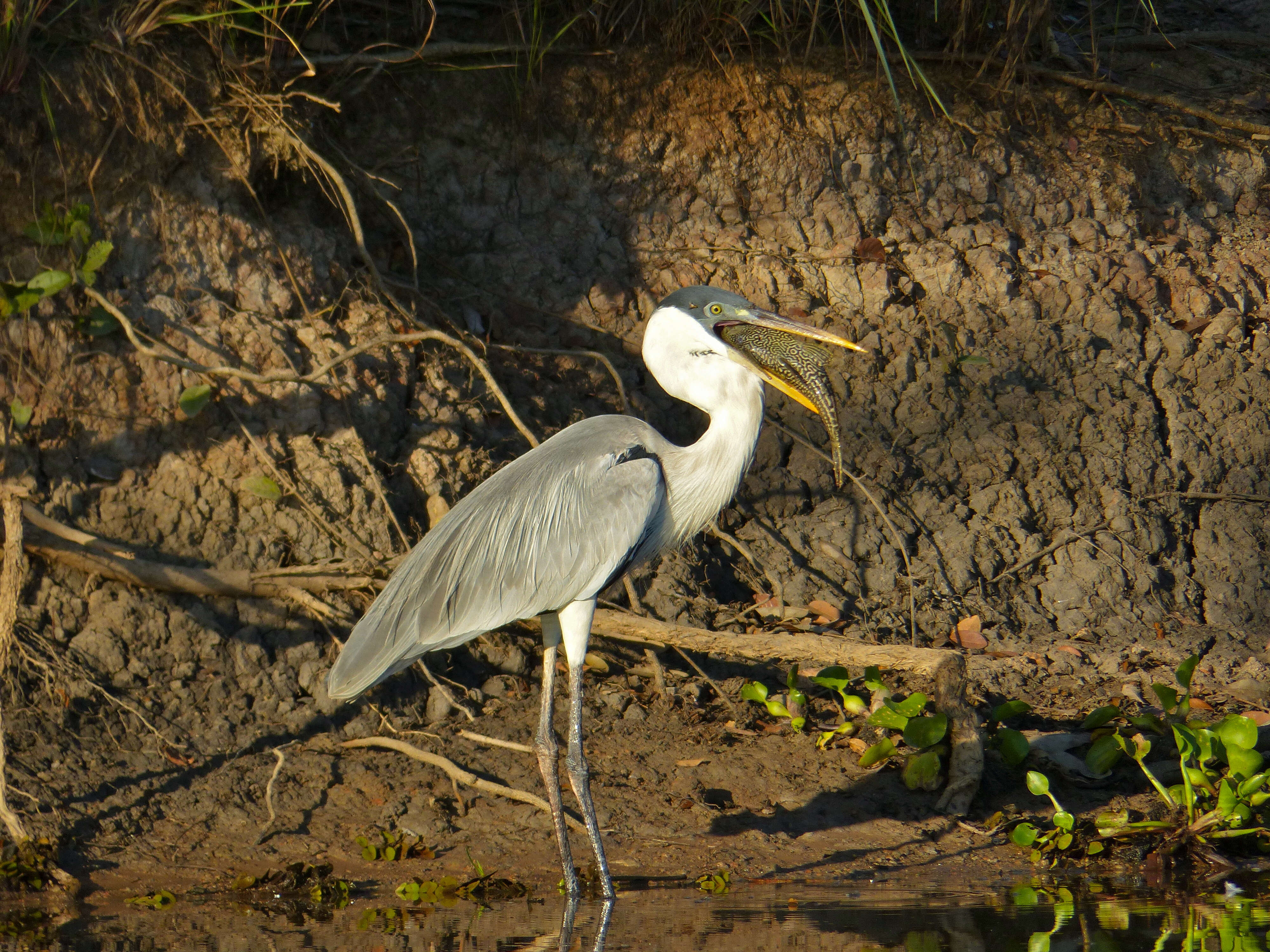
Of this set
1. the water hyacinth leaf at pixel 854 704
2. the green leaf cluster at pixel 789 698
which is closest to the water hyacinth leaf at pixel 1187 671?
the water hyacinth leaf at pixel 854 704

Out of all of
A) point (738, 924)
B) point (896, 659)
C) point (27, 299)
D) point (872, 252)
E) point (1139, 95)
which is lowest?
point (738, 924)

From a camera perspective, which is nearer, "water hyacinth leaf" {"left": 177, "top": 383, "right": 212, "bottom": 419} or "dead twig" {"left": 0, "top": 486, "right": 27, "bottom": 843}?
"dead twig" {"left": 0, "top": 486, "right": 27, "bottom": 843}

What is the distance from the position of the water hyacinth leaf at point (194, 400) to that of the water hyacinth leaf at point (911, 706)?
2.85 meters

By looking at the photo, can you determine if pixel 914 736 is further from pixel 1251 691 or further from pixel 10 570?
pixel 10 570

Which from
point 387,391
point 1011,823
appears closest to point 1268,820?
point 1011,823

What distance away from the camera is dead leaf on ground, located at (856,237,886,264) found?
675 cm

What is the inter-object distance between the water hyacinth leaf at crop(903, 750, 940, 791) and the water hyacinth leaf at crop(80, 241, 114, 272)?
3.60 metres

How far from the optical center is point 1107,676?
549 centimetres

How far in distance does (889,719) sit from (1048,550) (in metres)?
1.79

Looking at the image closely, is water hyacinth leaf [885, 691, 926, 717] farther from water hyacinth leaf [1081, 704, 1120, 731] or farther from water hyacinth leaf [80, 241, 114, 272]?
water hyacinth leaf [80, 241, 114, 272]

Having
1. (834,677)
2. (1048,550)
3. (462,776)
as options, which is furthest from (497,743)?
(1048,550)

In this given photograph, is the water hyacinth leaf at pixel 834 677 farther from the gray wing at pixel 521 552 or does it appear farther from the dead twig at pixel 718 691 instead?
the gray wing at pixel 521 552

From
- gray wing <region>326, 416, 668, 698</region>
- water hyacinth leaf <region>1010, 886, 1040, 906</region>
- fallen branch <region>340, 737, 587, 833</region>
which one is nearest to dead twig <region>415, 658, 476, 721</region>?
fallen branch <region>340, 737, 587, 833</region>

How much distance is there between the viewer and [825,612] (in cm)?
576
